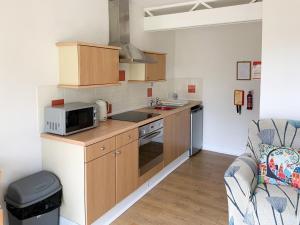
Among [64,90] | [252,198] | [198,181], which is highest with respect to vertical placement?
[64,90]

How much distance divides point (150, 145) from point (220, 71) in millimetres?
2042

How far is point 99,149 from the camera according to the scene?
2273 millimetres

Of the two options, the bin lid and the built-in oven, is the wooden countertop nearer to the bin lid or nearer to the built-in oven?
the built-in oven

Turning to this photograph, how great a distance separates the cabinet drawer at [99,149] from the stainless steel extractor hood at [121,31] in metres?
1.11

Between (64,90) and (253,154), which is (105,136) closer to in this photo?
(64,90)

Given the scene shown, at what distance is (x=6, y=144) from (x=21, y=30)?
0.98m

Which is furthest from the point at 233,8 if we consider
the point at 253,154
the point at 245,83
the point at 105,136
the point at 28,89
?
the point at 28,89

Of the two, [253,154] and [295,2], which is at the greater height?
[295,2]

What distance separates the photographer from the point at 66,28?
262 cm

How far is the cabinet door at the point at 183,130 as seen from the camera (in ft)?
12.7

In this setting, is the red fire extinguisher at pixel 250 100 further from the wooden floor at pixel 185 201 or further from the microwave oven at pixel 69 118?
the microwave oven at pixel 69 118

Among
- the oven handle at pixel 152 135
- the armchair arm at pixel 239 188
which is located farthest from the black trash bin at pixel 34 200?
the armchair arm at pixel 239 188

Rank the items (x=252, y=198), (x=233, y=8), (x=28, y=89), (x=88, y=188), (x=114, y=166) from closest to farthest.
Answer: (x=252, y=198) < (x=88, y=188) < (x=28, y=89) < (x=114, y=166) < (x=233, y=8)

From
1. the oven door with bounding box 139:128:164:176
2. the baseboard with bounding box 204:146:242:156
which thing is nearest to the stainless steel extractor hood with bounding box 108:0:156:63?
the oven door with bounding box 139:128:164:176
